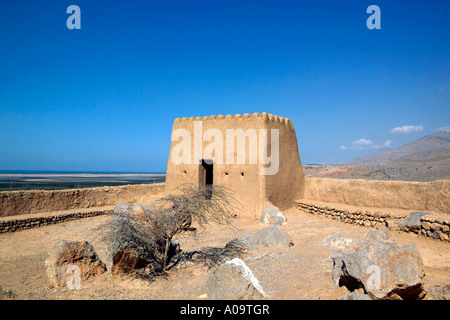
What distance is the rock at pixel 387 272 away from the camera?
3.96m

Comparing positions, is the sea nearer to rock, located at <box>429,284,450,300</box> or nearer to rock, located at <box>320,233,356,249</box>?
rock, located at <box>320,233,356,249</box>

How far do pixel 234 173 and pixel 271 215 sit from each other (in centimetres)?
243

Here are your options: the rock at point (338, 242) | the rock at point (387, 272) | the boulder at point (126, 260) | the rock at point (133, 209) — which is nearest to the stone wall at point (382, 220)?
the rock at point (338, 242)

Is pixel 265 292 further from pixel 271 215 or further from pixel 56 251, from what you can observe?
pixel 271 215

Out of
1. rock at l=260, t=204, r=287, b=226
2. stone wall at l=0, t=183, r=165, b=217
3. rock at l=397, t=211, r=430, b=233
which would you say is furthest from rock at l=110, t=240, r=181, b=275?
stone wall at l=0, t=183, r=165, b=217

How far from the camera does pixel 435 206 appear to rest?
9094 millimetres

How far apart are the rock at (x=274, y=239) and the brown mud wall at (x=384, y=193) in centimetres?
497

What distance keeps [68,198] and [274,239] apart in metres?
10.8

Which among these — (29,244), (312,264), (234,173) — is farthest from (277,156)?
(29,244)

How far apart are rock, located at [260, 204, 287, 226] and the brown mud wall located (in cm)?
313

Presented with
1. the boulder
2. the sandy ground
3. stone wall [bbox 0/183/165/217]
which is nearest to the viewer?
the sandy ground

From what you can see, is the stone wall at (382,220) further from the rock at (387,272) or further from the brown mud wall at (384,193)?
the rock at (387,272)

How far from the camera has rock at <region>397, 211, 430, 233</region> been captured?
8234 millimetres

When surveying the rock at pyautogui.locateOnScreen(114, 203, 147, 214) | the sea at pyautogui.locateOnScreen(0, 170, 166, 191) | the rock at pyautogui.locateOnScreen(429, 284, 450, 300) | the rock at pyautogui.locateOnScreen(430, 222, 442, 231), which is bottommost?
the sea at pyautogui.locateOnScreen(0, 170, 166, 191)
